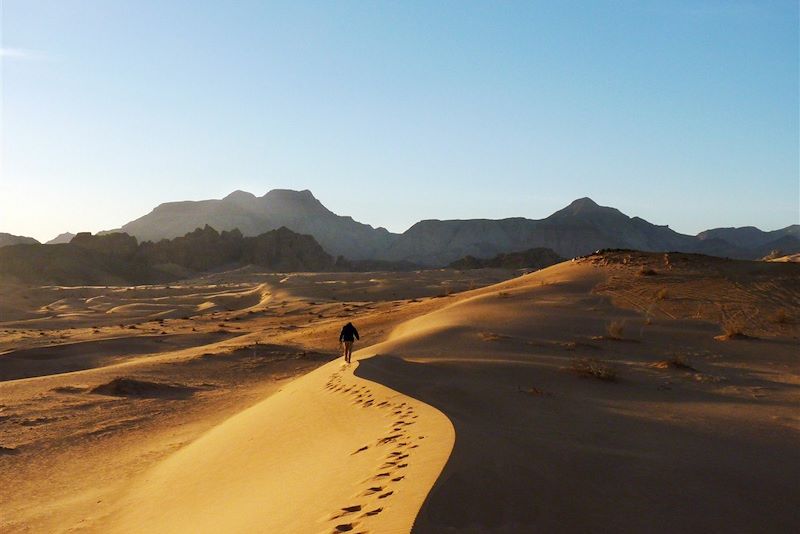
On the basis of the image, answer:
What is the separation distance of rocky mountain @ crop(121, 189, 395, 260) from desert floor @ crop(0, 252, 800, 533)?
443 ft

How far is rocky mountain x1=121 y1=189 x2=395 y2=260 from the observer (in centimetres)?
16600

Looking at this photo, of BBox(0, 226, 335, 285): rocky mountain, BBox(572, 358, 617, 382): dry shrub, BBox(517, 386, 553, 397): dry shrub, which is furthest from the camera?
BBox(0, 226, 335, 285): rocky mountain

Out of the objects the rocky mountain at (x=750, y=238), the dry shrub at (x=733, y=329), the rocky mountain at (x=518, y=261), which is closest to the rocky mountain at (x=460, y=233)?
the rocky mountain at (x=750, y=238)

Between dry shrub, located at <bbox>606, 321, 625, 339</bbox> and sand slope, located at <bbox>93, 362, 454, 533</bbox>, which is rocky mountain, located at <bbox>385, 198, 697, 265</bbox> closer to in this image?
dry shrub, located at <bbox>606, 321, 625, 339</bbox>

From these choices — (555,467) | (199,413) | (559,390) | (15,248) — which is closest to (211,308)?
(199,413)

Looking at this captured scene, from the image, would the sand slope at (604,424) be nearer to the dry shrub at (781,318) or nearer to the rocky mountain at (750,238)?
the dry shrub at (781,318)

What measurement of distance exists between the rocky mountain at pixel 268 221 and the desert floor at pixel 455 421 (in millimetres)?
135169

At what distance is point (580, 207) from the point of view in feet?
512

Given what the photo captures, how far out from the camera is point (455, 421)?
662 centimetres

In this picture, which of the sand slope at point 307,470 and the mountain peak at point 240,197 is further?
the mountain peak at point 240,197

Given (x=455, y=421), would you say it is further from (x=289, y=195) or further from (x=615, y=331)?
(x=289, y=195)

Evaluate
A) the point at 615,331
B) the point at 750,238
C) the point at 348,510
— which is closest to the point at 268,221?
the point at 750,238

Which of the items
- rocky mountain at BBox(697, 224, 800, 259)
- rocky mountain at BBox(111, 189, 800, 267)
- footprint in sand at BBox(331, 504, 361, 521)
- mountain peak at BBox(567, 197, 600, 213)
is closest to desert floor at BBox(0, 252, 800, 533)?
footprint in sand at BBox(331, 504, 361, 521)

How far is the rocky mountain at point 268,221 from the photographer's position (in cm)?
16600
